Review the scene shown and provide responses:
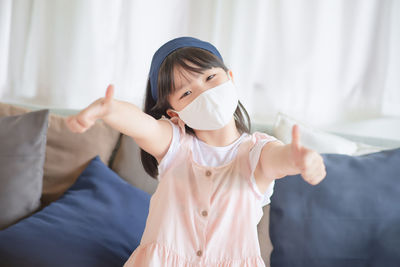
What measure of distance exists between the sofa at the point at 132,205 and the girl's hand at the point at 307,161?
539 millimetres

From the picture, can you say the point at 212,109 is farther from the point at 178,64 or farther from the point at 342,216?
the point at 342,216

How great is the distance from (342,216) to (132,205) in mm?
690

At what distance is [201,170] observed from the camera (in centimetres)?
99

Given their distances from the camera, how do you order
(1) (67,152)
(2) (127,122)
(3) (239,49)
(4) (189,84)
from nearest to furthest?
1. (2) (127,122)
2. (4) (189,84)
3. (1) (67,152)
4. (3) (239,49)

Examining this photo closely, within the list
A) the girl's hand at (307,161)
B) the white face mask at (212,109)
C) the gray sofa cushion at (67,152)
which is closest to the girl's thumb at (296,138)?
the girl's hand at (307,161)

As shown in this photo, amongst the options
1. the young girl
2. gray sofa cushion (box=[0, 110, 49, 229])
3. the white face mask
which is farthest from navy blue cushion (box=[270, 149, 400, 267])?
gray sofa cushion (box=[0, 110, 49, 229])

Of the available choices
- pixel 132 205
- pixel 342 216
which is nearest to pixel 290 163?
pixel 342 216

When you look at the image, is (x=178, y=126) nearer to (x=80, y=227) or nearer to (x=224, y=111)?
(x=224, y=111)

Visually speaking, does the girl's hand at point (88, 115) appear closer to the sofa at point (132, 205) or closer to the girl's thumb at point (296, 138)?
the girl's thumb at point (296, 138)

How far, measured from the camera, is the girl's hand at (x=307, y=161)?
0.76 m

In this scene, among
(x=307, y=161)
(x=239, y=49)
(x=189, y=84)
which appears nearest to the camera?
(x=307, y=161)

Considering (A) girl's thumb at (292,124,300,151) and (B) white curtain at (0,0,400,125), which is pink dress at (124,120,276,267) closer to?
(A) girl's thumb at (292,124,300,151)

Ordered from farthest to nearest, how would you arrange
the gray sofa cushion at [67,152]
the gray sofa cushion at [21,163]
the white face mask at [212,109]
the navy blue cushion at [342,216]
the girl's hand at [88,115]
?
1. the gray sofa cushion at [67,152]
2. the gray sofa cushion at [21,163]
3. the navy blue cushion at [342,216]
4. the white face mask at [212,109]
5. the girl's hand at [88,115]

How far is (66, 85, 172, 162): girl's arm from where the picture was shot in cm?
76
